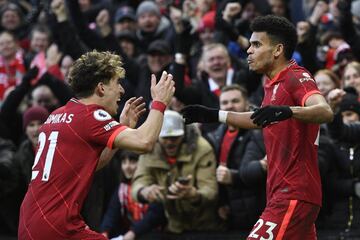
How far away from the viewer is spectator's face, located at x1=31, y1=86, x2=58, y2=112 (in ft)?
41.9

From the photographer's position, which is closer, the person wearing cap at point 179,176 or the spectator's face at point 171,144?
the person wearing cap at point 179,176

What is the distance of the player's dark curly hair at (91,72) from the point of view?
297 inches

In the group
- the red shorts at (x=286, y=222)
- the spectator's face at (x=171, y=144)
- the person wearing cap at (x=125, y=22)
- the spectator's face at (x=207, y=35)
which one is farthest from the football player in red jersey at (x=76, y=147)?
the person wearing cap at (x=125, y=22)

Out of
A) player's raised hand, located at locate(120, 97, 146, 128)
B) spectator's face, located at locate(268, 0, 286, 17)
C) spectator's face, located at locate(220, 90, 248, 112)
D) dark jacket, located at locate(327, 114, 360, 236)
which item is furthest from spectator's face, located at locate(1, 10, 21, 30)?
player's raised hand, located at locate(120, 97, 146, 128)

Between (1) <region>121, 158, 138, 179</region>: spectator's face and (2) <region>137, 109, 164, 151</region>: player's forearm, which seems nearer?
(2) <region>137, 109, 164, 151</region>: player's forearm

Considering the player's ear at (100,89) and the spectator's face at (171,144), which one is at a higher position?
the player's ear at (100,89)

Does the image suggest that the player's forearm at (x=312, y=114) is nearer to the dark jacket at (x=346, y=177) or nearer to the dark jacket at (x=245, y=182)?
the dark jacket at (x=346, y=177)

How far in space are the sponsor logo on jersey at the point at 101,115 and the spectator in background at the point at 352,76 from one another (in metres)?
4.62

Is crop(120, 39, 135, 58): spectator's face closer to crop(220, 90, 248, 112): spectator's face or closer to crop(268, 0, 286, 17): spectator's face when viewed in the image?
crop(268, 0, 286, 17): spectator's face

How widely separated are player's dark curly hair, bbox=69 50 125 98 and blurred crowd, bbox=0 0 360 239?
270cm

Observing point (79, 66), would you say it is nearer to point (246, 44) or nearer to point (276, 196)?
point (276, 196)

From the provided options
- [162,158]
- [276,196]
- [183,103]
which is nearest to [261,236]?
[276,196]

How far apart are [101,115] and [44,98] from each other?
5.51 meters

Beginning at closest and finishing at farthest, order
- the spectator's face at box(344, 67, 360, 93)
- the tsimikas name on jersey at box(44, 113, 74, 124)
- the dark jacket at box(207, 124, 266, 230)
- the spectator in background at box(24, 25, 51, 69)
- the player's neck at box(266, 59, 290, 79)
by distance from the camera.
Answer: the tsimikas name on jersey at box(44, 113, 74, 124) < the player's neck at box(266, 59, 290, 79) < the dark jacket at box(207, 124, 266, 230) < the spectator's face at box(344, 67, 360, 93) < the spectator in background at box(24, 25, 51, 69)
